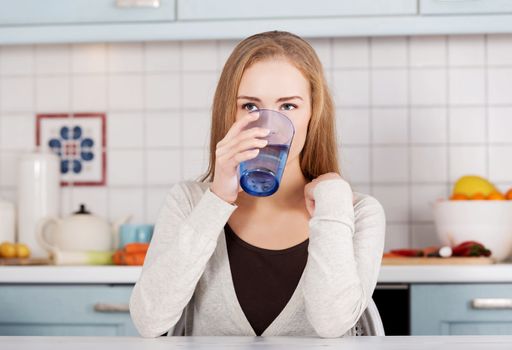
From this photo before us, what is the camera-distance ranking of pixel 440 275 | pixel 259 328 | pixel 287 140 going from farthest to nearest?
pixel 440 275 < pixel 259 328 < pixel 287 140

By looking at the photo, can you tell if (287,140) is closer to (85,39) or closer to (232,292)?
(232,292)

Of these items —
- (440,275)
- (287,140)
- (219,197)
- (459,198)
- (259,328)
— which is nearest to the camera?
(287,140)

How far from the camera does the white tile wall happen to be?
8.79 ft

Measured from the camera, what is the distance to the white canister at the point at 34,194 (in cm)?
263

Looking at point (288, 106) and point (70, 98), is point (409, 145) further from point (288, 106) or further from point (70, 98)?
point (288, 106)

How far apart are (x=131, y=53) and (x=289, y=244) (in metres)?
1.44

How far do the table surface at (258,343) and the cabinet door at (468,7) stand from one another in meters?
1.42

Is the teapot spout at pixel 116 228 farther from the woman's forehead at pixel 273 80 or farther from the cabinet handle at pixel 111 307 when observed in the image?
the woman's forehead at pixel 273 80

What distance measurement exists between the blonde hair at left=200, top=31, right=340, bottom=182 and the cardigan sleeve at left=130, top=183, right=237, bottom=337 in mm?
228

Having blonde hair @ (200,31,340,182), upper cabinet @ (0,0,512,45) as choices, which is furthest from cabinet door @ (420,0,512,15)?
blonde hair @ (200,31,340,182)

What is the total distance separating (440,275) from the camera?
211cm

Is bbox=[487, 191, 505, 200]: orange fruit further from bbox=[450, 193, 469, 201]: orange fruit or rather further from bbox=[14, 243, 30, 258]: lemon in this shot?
bbox=[14, 243, 30, 258]: lemon

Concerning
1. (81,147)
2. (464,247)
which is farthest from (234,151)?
(81,147)

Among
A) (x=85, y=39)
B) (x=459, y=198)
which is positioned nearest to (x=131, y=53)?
(x=85, y=39)
